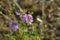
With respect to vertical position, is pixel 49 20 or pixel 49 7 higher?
pixel 49 7

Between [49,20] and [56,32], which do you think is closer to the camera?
[56,32]

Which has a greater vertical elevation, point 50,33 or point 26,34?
point 50,33

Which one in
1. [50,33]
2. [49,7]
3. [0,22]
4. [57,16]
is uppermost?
[49,7]

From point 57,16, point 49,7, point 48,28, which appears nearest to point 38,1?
point 49,7

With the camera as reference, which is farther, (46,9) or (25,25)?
(46,9)

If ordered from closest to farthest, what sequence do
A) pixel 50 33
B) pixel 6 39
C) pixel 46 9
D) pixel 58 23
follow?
pixel 6 39 → pixel 50 33 → pixel 58 23 → pixel 46 9

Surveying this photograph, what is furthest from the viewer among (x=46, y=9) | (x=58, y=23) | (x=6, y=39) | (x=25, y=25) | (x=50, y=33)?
(x=46, y=9)

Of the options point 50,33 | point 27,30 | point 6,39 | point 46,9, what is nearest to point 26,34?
point 27,30

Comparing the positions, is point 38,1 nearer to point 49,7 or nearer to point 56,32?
point 49,7

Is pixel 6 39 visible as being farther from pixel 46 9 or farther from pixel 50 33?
pixel 46 9
